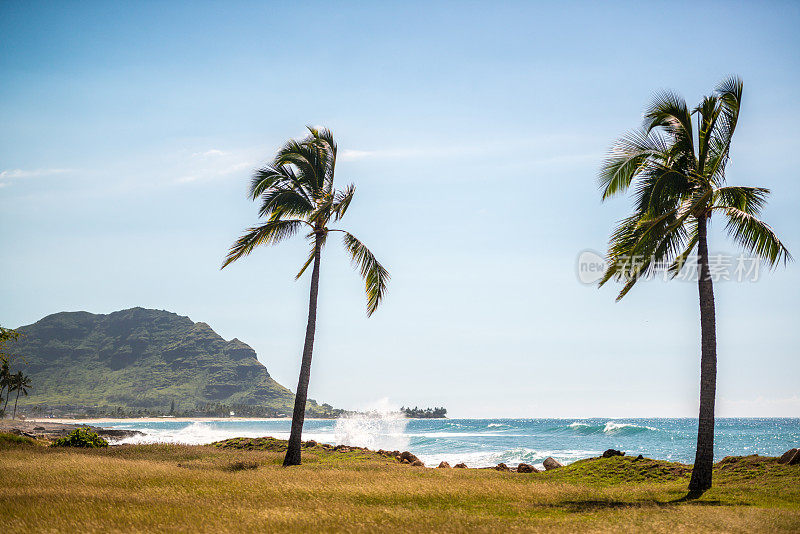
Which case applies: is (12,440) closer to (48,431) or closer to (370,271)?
(370,271)

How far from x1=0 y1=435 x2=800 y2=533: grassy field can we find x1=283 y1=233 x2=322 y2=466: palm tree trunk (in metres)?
1.40

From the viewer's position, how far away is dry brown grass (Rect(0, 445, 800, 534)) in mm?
8828

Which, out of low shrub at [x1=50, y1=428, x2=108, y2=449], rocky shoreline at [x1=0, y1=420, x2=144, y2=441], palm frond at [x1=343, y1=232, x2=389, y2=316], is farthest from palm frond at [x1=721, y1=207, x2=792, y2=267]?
rocky shoreline at [x1=0, y1=420, x2=144, y2=441]

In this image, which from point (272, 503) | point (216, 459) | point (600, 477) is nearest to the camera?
point (272, 503)

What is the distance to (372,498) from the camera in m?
12.5

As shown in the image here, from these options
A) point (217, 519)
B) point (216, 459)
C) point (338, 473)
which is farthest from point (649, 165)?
point (216, 459)

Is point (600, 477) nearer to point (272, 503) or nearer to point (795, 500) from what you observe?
point (795, 500)

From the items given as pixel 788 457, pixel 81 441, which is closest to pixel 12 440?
pixel 81 441

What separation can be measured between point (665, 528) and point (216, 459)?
16047 millimetres

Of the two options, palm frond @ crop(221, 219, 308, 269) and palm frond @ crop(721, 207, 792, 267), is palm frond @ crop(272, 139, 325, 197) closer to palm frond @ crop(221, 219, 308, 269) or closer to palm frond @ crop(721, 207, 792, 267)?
palm frond @ crop(221, 219, 308, 269)

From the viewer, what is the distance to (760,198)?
55.0 feet

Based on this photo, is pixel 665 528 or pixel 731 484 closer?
pixel 665 528

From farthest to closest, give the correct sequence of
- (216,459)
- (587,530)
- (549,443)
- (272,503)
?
(549,443) < (216,459) < (272,503) < (587,530)

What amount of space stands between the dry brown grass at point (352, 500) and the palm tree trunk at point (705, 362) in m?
0.93
